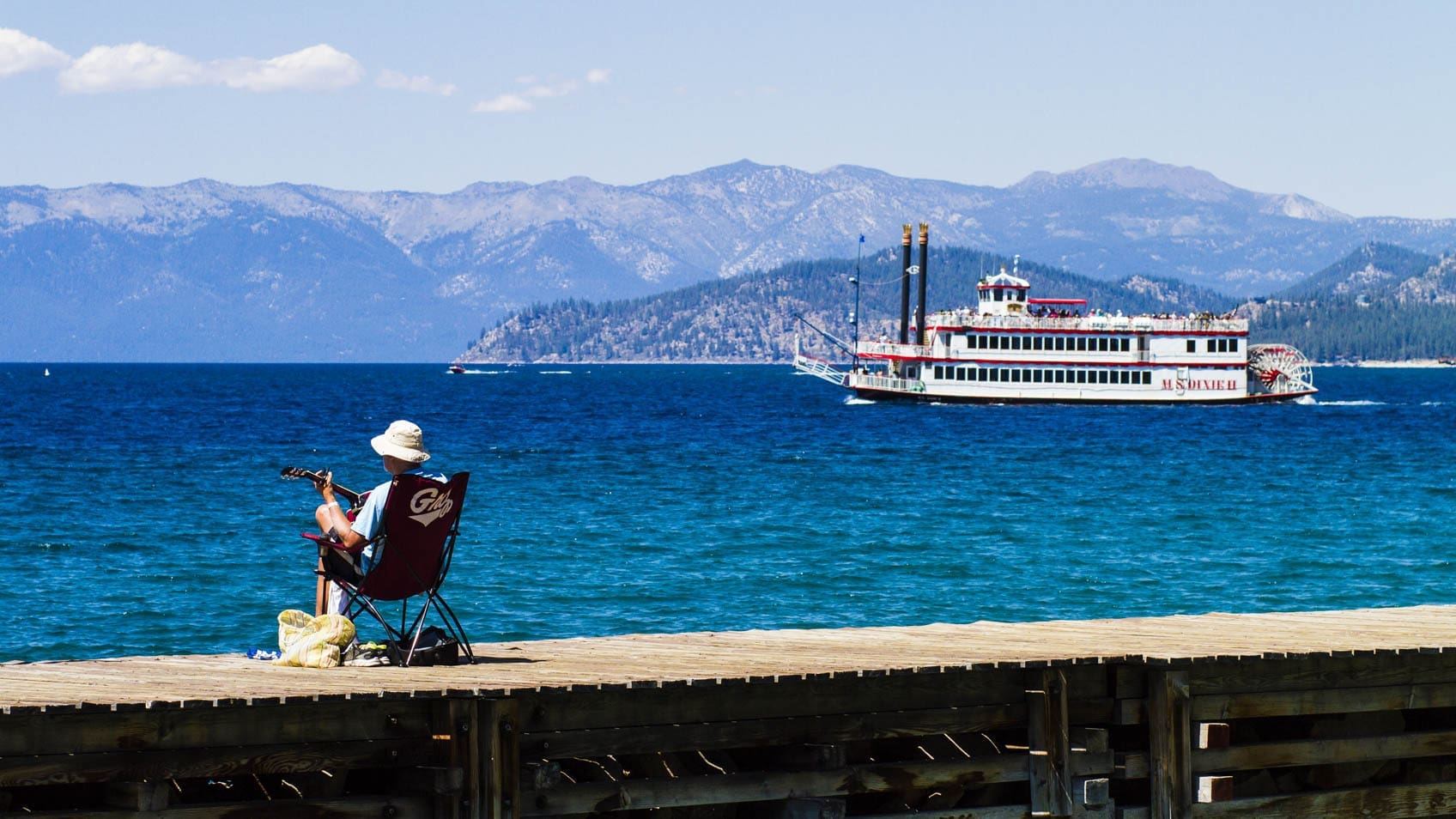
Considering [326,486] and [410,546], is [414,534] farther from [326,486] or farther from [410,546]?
[326,486]

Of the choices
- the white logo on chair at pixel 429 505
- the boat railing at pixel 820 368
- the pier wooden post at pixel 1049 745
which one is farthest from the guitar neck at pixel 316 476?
the boat railing at pixel 820 368

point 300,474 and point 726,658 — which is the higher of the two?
point 300,474

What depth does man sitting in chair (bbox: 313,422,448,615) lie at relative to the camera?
8.84 meters

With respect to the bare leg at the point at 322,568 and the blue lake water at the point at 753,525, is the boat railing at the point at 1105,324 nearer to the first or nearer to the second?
the blue lake water at the point at 753,525

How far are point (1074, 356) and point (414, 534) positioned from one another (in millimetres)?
78188

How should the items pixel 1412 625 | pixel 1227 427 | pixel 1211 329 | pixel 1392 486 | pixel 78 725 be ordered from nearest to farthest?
pixel 78 725 → pixel 1412 625 → pixel 1392 486 → pixel 1227 427 → pixel 1211 329

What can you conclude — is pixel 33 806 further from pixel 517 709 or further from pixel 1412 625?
pixel 1412 625

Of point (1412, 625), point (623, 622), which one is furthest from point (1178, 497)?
point (1412, 625)

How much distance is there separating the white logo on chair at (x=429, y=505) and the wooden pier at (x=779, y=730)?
699mm

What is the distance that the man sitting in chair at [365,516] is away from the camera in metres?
8.84

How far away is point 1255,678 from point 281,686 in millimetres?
4530

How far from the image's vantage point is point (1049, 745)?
341 inches

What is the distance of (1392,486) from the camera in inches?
1684

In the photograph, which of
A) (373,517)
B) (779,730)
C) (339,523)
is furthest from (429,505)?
(779,730)
